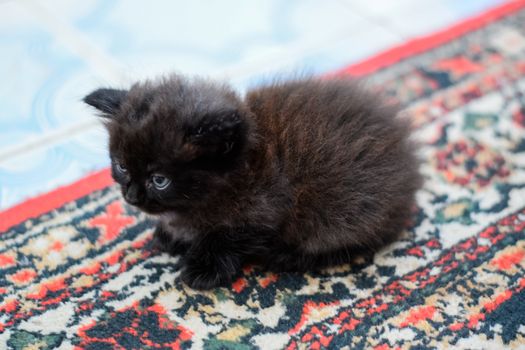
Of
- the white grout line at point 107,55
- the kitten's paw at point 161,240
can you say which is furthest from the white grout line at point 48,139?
the kitten's paw at point 161,240

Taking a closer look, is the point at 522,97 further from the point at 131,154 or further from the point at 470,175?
the point at 131,154

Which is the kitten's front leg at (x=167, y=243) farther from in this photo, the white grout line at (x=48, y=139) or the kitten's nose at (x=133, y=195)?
the white grout line at (x=48, y=139)

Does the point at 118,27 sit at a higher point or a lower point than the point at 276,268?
higher

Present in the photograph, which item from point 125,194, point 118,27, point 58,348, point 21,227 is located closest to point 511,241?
point 125,194

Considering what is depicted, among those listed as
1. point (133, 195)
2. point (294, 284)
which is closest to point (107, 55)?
point (133, 195)

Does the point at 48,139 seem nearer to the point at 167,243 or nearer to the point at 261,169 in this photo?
the point at 167,243

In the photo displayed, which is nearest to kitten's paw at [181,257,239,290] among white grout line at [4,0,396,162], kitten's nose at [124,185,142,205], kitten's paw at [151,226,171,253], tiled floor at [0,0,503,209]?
kitten's paw at [151,226,171,253]

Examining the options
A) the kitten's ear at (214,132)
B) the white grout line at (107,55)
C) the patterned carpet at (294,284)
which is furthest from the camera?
the white grout line at (107,55)
